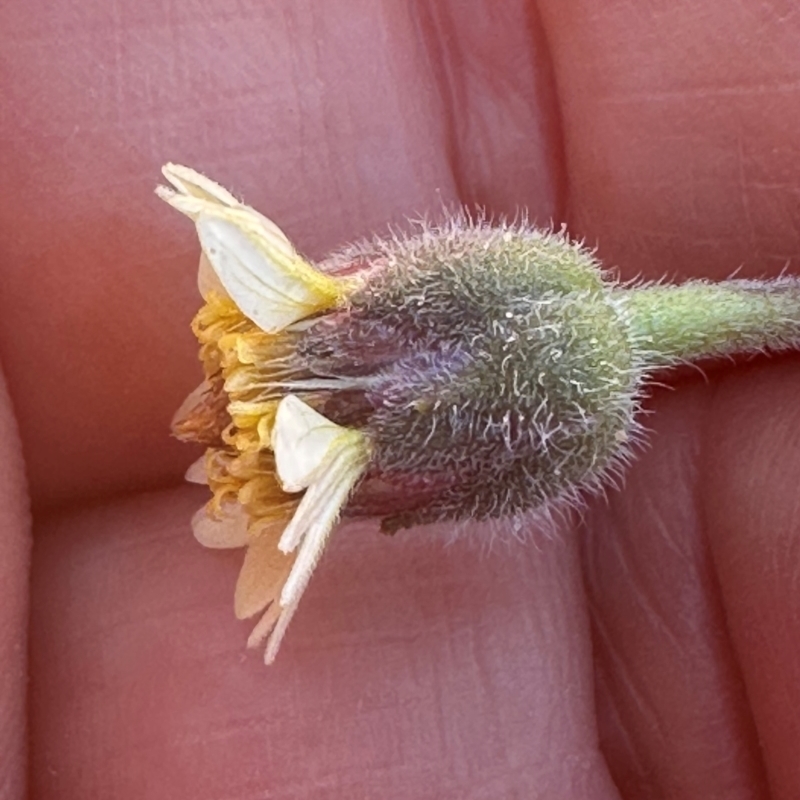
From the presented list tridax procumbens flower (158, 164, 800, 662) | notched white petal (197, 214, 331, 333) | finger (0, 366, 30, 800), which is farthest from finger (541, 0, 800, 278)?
finger (0, 366, 30, 800)

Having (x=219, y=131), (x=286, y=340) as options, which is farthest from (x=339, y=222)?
(x=286, y=340)

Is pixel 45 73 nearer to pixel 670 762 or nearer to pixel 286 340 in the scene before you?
pixel 286 340

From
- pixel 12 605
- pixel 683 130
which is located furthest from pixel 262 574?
pixel 683 130

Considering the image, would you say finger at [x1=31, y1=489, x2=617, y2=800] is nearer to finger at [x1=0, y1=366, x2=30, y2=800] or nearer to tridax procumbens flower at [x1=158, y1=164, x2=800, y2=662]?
finger at [x1=0, y1=366, x2=30, y2=800]

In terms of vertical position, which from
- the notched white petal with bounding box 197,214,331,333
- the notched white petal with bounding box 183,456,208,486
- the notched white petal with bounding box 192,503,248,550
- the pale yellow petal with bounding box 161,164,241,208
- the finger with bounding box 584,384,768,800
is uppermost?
the pale yellow petal with bounding box 161,164,241,208

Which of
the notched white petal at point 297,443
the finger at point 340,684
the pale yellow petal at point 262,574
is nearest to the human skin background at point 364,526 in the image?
the finger at point 340,684

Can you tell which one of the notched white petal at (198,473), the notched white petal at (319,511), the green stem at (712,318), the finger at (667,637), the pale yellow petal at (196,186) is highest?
the pale yellow petal at (196,186)

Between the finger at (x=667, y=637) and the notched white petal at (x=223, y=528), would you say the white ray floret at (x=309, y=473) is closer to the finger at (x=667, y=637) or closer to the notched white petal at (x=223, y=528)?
the notched white petal at (x=223, y=528)
